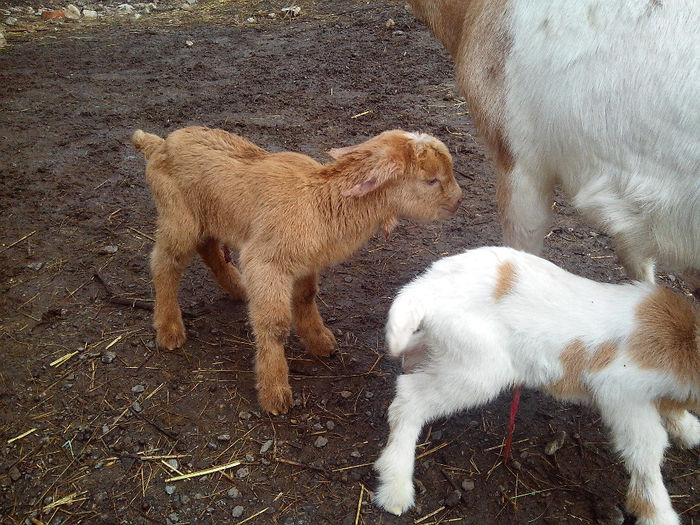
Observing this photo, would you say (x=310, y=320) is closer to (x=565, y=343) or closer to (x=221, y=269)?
(x=221, y=269)

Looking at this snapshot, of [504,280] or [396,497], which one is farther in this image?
[396,497]

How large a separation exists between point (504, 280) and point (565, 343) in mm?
307

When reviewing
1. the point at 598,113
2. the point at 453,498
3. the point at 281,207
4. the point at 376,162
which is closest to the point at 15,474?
the point at 281,207

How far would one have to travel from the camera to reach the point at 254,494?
8.13 ft

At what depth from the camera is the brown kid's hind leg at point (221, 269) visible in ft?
11.0

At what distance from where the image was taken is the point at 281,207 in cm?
270

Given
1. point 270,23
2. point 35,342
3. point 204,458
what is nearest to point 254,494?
point 204,458

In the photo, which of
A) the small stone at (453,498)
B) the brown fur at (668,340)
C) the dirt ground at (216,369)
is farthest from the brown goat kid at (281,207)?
the brown fur at (668,340)

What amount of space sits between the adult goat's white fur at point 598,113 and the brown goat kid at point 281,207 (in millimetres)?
415

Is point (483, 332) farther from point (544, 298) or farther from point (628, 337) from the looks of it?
point (628, 337)

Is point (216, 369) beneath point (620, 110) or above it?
beneath

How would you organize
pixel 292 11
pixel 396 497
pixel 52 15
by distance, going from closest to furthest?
1. pixel 396 497
2. pixel 292 11
3. pixel 52 15

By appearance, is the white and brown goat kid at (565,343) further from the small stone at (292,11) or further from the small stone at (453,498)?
the small stone at (292,11)

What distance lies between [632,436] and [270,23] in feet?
25.2
